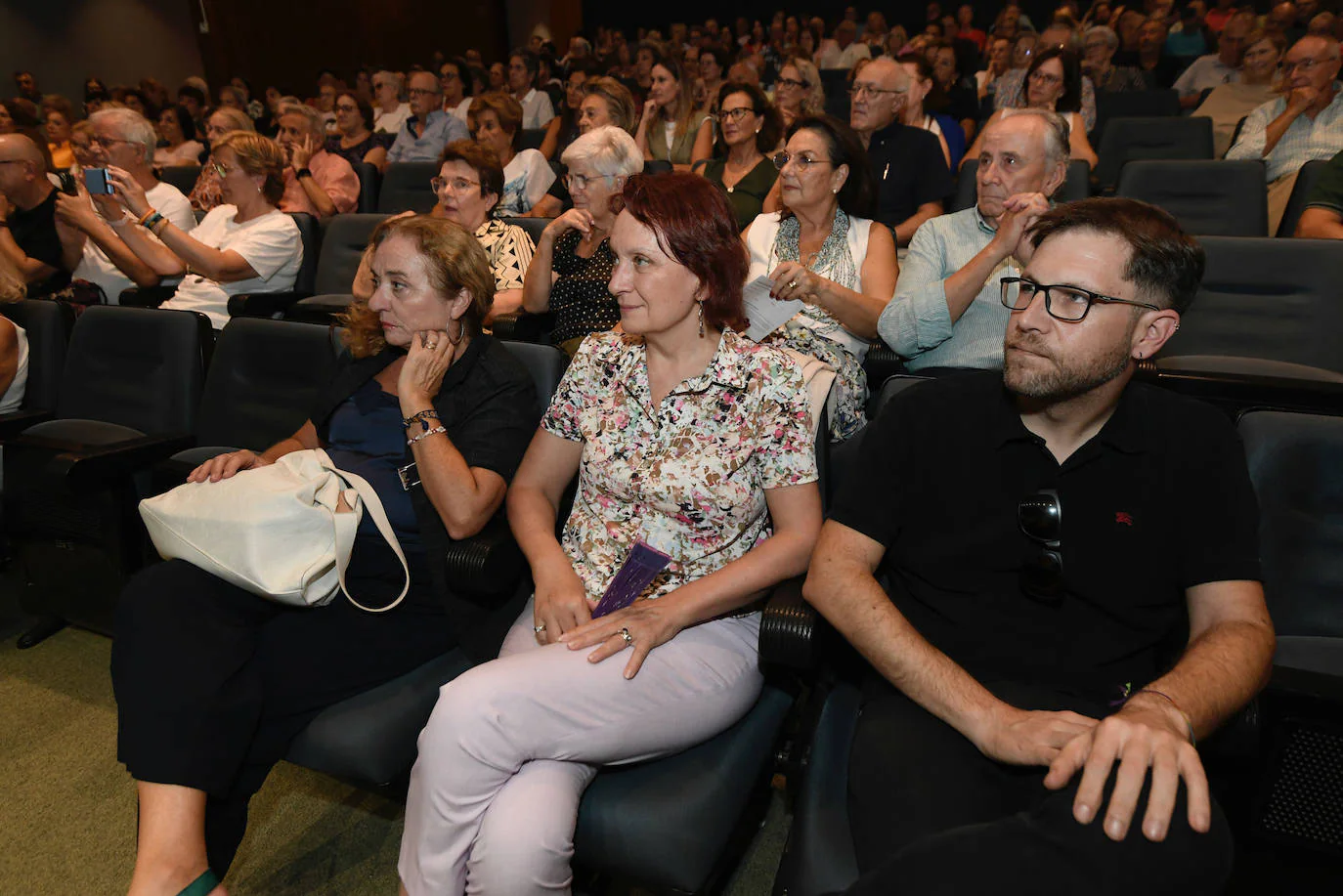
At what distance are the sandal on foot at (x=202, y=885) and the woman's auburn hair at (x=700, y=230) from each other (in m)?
1.27

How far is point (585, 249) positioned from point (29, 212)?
2.62 m

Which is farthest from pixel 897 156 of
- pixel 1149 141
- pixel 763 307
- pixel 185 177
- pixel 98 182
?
pixel 185 177

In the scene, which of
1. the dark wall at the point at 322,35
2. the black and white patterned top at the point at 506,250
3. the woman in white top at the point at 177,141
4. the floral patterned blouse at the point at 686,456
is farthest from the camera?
the dark wall at the point at 322,35

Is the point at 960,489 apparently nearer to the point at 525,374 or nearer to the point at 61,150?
the point at 525,374

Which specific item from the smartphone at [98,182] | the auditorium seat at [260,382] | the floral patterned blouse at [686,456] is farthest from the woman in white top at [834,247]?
the smartphone at [98,182]

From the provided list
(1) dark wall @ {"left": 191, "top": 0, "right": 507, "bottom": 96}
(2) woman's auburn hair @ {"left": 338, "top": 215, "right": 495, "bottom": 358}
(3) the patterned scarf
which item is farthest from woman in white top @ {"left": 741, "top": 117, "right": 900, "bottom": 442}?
(1) dark wall @ {"left": 191, "top": 0, "right": 507, "bottom": 96}

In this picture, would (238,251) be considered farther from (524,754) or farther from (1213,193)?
(1213,193)

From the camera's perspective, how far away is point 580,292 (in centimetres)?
271

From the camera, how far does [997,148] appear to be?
2.14 metres

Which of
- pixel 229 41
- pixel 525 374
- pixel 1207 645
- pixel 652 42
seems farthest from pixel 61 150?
pixel 1207 645

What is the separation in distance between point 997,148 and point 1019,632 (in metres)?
1.40

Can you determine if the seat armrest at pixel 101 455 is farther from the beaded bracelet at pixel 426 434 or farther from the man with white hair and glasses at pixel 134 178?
the man with white hair and glasses at pixel 134 178

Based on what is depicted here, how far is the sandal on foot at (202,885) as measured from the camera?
1.27 metres

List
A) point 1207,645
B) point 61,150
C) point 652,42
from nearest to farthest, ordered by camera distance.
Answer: point 1207,645 → point 652,42 → point 61,150
